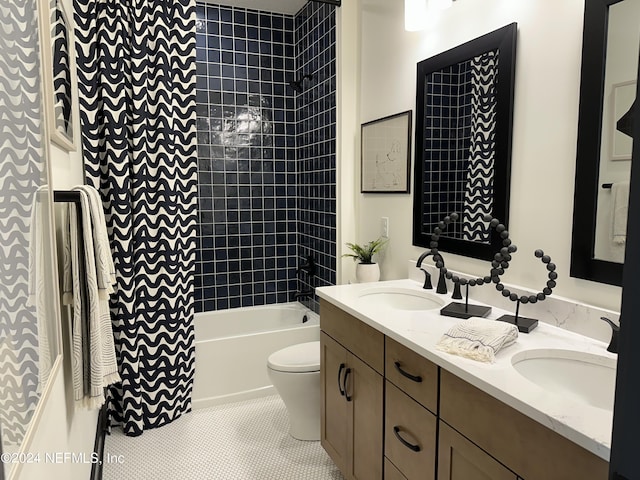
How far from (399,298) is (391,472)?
779 mm

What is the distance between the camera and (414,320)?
1.57 metres

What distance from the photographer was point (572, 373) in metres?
1.27

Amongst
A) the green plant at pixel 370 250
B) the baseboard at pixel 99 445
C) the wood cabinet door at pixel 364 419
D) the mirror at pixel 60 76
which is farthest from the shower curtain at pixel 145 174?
the wood cabinet door at pixel 364 419

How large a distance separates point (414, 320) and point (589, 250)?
607 mm

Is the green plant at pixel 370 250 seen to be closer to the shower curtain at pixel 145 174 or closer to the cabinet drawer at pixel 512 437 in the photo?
the shower curtain at pixel 145 174

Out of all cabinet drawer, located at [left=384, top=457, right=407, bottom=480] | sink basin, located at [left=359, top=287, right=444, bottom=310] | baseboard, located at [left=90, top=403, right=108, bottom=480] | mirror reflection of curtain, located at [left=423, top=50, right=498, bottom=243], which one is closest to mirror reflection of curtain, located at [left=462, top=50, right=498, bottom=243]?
mirror reflection of curtain, located at [left=423, top=50, right=498, bottom=243]

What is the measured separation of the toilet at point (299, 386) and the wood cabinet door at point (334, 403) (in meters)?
0.18

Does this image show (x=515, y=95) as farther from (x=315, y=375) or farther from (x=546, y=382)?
(x=315, y=375)

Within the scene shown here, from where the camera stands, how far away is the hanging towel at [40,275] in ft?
2.89

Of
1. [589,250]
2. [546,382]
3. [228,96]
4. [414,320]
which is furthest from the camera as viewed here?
[228,96]

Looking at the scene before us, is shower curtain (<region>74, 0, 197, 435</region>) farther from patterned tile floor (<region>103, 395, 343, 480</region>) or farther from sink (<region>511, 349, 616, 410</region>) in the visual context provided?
sink (<region>511, 349, 616, 410</region>)

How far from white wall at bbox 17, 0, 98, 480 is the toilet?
902 millimetres

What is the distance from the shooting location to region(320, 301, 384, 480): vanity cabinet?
163cm

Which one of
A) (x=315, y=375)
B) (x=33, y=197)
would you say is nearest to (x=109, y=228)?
(x=315, y=375)
